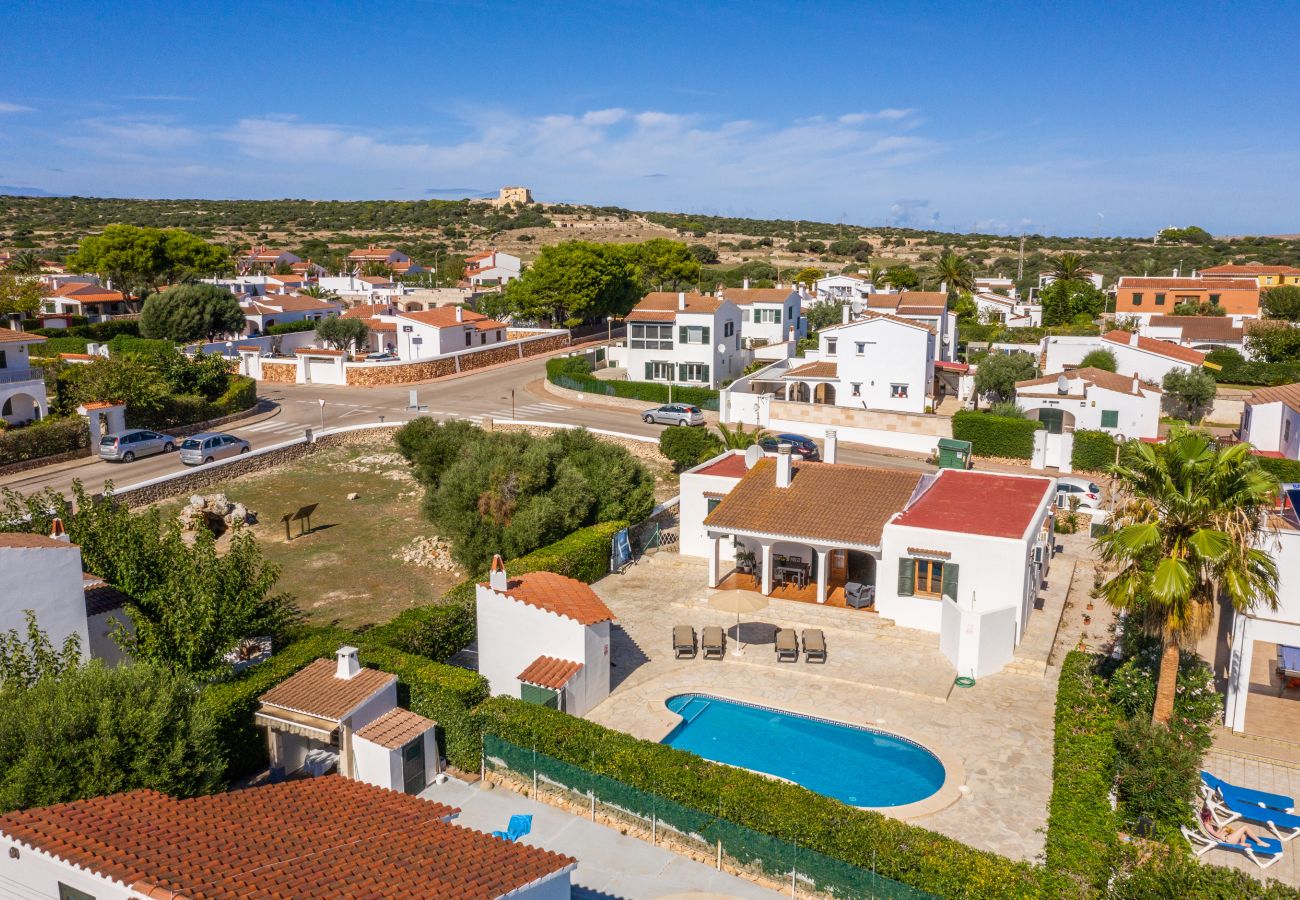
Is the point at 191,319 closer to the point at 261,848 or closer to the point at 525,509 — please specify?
the point at 525,509

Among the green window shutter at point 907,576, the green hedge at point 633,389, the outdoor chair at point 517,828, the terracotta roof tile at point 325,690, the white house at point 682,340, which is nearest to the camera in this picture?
the outdoor chair at point 517,828

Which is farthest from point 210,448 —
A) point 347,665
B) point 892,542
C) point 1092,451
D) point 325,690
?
point 1092,451

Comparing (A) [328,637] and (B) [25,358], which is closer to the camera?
(A) [328,637]

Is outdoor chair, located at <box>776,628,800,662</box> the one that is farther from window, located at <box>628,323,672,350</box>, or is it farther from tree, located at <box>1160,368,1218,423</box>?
tree, located at <box>1160,368,1218,423</box>

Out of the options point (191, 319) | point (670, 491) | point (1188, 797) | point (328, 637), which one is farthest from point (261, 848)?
point (191, 319)

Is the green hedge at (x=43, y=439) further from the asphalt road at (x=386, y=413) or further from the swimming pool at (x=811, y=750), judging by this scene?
the swimming pool at (x=811, y=750)

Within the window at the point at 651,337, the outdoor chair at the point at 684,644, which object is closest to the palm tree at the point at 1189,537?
the outdoor chair at the point at 684,644
